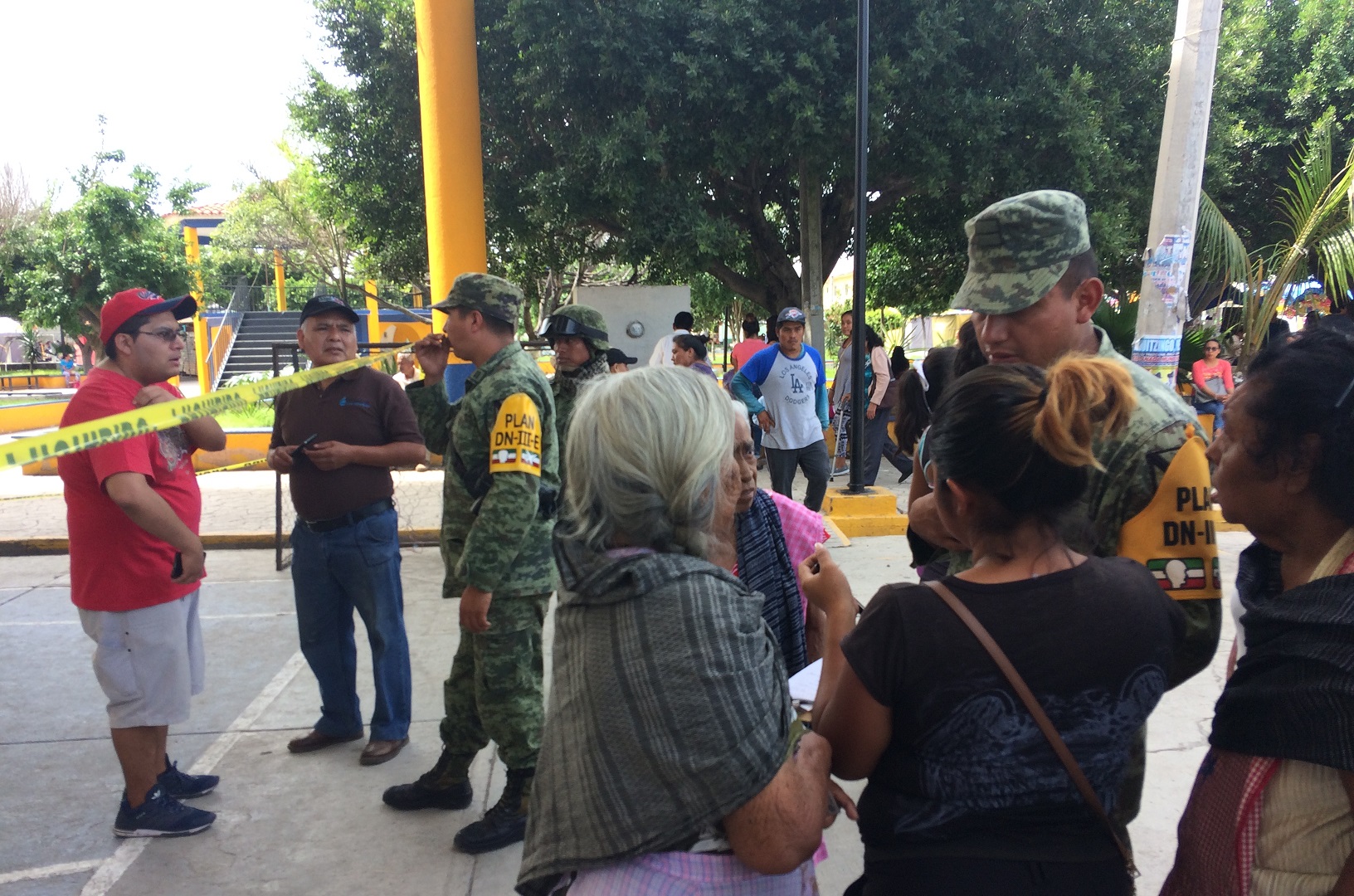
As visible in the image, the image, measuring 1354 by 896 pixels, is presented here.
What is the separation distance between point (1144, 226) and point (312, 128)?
10.9 metres

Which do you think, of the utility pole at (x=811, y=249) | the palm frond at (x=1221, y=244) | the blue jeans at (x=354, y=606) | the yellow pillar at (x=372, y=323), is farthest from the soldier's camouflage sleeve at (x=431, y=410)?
the yellow pillar at (x=372, y=323)

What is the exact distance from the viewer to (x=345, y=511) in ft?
11.7

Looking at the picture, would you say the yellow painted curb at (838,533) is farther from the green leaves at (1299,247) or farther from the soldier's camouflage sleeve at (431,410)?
the green leaves at (1299,247)

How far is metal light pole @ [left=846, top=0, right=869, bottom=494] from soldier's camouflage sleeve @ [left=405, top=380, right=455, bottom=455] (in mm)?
4053

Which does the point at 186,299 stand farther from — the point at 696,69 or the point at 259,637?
the point at 696,69

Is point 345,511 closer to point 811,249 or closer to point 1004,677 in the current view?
point 1004,677

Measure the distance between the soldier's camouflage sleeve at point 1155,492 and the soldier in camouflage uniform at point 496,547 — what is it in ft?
5.96

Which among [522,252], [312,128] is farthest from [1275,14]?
[312,128]

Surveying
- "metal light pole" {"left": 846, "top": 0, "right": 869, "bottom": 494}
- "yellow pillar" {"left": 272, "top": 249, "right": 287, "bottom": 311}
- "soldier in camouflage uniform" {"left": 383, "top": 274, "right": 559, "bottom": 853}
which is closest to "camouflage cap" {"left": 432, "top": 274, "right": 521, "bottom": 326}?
"soldier in camouflage uniform" {"left": 383, "top": 274, "right": 559, "bottom": 853}

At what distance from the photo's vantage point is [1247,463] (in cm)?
146

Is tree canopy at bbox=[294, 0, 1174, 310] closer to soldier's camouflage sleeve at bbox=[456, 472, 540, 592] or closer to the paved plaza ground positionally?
the paved plaza ground

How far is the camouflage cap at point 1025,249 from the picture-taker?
Answer: 184 cm

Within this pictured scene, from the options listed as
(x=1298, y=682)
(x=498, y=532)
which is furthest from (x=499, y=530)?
(x=1298, y=682)

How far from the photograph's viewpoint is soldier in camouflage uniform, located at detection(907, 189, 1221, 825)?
1.60 metres
